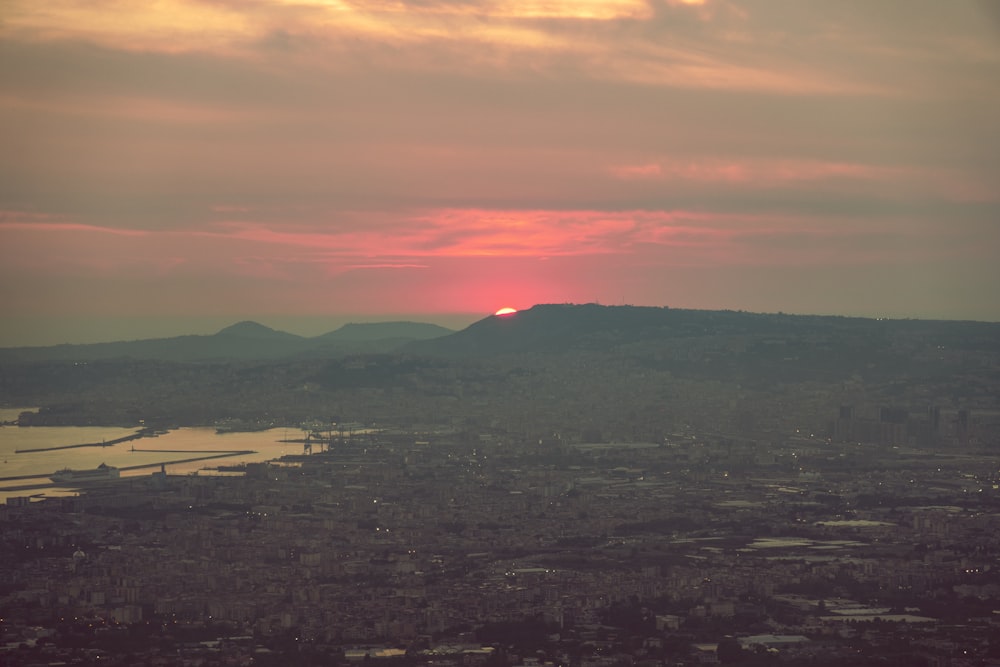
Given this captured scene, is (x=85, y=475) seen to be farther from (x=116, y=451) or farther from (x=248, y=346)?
(x=248, y=346)

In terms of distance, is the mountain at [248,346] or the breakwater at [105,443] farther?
the mountain at [248,346]

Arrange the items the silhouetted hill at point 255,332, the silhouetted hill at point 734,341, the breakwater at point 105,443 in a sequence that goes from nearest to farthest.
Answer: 1. the breakwater at point 105,443
2. the silhouetted hill at point 734,341
3. the silhouetted hill at point 255,332

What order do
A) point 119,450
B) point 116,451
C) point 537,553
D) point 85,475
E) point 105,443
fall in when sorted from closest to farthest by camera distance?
point 537,553 < point 85,475 < point 116,451 < point 119,450 < point 105,443

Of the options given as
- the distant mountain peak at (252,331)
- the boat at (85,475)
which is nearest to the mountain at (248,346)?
the distant mountain peak at (252,331)

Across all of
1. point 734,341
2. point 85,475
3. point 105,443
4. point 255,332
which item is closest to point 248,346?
point 255,332

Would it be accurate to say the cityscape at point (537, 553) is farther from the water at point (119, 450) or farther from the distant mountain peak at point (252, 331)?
the distant mountain peak at point (252, 331)

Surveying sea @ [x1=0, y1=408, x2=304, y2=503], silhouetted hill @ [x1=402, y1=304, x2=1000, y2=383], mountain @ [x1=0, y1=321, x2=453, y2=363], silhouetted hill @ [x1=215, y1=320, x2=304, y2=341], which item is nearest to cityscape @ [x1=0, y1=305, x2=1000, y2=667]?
sea @ [x1=0, y1=408, x2=304, y2=503]
